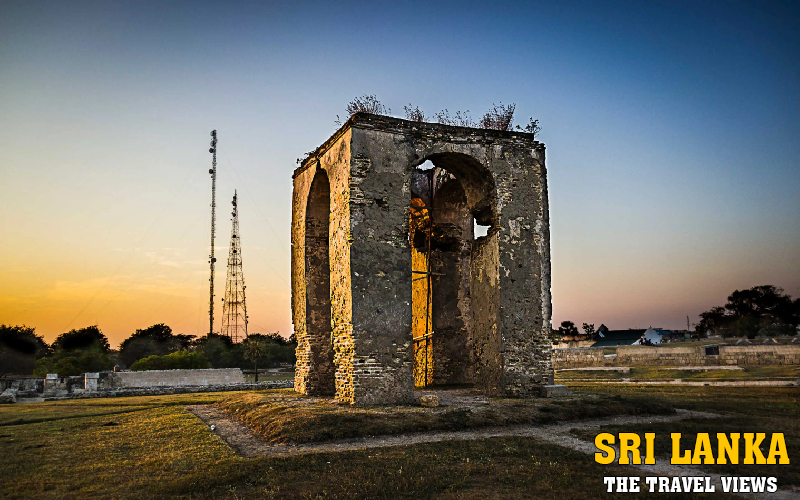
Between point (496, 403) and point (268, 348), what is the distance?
39183 millimetres

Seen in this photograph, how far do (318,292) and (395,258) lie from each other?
3.94m

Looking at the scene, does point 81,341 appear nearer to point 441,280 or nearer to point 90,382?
point 90,382

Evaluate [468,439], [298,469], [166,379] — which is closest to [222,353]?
[166,379]

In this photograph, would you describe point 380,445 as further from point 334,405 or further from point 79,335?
point 79,335

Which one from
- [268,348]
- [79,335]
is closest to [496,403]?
[268,348]

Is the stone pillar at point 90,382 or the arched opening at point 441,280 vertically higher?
the arched opening at point 441,280

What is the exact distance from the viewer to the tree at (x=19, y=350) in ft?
137

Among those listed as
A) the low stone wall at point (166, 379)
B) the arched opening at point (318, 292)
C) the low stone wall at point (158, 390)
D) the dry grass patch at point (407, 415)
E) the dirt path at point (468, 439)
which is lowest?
the low stone wall at point (158, 390)

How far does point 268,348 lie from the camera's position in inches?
1903

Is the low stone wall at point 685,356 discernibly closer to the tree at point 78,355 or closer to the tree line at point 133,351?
the tree line at point 133,351

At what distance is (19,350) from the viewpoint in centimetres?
4472

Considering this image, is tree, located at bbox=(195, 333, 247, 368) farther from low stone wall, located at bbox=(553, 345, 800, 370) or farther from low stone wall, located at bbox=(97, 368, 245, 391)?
low stone wall, located at bbox=(553, 345, 800, 370)

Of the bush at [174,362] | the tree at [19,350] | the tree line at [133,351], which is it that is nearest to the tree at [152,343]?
the tree line at [133,351]

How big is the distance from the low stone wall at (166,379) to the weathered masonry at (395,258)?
501 inches
